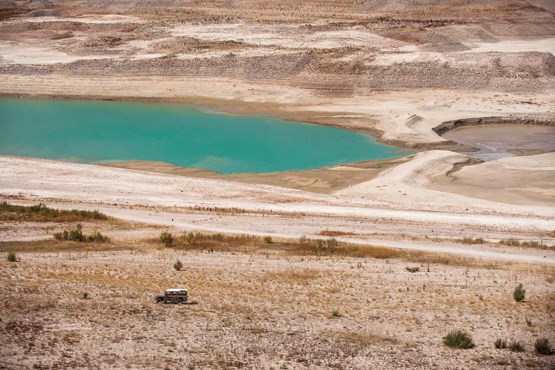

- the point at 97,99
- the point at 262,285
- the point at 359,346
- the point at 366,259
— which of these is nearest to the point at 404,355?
the point at 359,346

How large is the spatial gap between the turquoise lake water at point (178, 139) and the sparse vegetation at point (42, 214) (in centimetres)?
1666

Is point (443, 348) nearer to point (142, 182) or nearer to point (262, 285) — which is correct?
point (262, 285)

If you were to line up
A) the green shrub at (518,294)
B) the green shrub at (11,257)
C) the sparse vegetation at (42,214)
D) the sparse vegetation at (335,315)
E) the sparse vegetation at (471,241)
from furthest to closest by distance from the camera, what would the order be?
the sparse vegetation at (42,214) < the sparse vegetation at (471,241) < the green shrub at (11,257) < the green shrub at (518,294) < the sparse vegetation at (335,315)

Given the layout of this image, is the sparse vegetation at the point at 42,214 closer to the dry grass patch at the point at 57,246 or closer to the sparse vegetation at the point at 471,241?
the dry grass patch at the point at 57,246

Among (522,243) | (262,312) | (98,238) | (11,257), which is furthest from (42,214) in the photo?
(522,243)

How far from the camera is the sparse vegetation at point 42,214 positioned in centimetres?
3284

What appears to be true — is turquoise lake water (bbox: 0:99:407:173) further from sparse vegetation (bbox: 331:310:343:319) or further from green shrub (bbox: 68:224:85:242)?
sparse vegetation (bbox: 331:310:343:319)

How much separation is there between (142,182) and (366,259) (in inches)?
781

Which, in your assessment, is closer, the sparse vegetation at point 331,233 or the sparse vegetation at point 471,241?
the sparse vegetation at point 471,241

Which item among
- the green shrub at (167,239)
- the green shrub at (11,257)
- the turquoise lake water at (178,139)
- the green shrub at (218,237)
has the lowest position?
the green shrub at (218,237)

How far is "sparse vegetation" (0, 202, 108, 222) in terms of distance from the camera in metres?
32.8

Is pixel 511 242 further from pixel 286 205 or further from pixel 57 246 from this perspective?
pixel 57 246

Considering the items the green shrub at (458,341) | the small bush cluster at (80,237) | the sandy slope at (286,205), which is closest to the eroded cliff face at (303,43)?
the sandy slope at (286,205)

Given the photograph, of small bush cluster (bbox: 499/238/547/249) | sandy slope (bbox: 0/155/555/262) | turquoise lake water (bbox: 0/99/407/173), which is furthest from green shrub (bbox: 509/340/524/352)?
turquoise lake water (bbox: 0/99/407/173)
